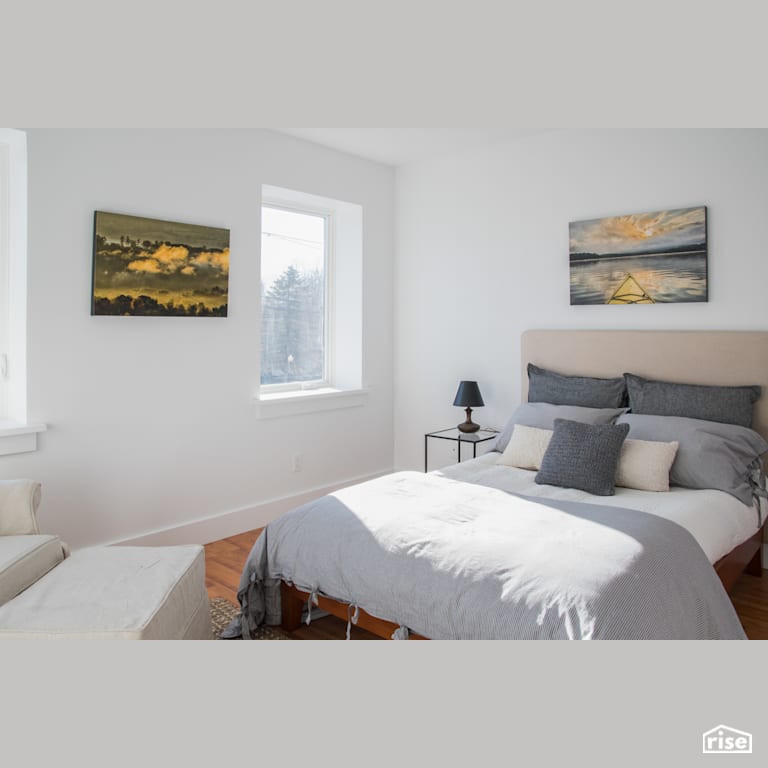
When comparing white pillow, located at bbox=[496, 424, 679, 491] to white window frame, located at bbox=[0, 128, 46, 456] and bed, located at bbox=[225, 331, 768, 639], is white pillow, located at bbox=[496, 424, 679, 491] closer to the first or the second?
bed, located at bbox=[225, 331, 768, 639]

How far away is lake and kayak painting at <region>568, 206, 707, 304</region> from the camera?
133 inches

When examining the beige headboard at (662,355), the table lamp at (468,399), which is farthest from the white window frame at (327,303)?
the beige headboard at (662,355)

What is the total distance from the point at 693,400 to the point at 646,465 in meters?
0.59

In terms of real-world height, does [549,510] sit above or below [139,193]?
below

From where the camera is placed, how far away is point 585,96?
2.45 feet

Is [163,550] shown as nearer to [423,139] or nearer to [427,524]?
[427,524]

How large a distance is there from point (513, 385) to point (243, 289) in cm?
179

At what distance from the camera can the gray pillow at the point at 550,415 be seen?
130 inches

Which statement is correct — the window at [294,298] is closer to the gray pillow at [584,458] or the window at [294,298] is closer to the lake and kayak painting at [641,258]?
the lake and kayak painting at [641,258]

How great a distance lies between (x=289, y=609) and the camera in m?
2.52

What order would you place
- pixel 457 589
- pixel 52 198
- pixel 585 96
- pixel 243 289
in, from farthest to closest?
pixel 243 289, pixel 52 198, pixel 457 589, pixel 585 96

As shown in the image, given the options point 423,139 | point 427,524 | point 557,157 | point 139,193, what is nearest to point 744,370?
point 557,157

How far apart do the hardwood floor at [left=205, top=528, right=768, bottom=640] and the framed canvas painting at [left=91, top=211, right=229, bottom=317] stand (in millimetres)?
1286

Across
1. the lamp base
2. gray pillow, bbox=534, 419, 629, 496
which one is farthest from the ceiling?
gray pillow, bbox=534, 419, 629, 496
